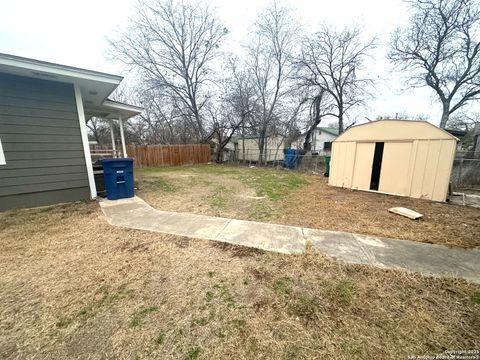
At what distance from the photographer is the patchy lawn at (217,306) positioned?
58.3 inches

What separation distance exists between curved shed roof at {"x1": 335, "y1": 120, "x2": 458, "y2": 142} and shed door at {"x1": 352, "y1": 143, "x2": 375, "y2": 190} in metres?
0.33

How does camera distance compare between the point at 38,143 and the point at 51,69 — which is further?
the point at 38,143

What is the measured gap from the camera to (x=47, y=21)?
766 cm

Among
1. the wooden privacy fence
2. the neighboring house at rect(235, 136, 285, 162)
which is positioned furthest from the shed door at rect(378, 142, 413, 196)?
the wooden privacy fence

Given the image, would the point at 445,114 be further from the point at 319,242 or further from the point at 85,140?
the point at 85,140

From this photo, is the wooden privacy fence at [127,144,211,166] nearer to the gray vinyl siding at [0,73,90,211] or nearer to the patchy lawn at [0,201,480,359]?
the gray vinyl siding at [0,73,90,211]

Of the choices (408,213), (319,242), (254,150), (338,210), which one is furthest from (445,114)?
(319,242)

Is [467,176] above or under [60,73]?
under

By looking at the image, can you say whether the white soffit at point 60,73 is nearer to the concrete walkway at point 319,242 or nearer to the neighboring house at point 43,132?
the neighboring house at point 43,132

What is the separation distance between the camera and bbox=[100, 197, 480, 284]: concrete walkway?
2.56 metres

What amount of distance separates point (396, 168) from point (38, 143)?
10300 millimetres

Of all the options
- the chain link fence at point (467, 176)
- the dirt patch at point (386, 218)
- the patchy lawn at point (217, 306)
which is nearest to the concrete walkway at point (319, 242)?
the patchy lawn at point (217, 306)

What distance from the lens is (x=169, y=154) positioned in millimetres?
17125

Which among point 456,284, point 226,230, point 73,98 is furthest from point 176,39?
point 456,284
